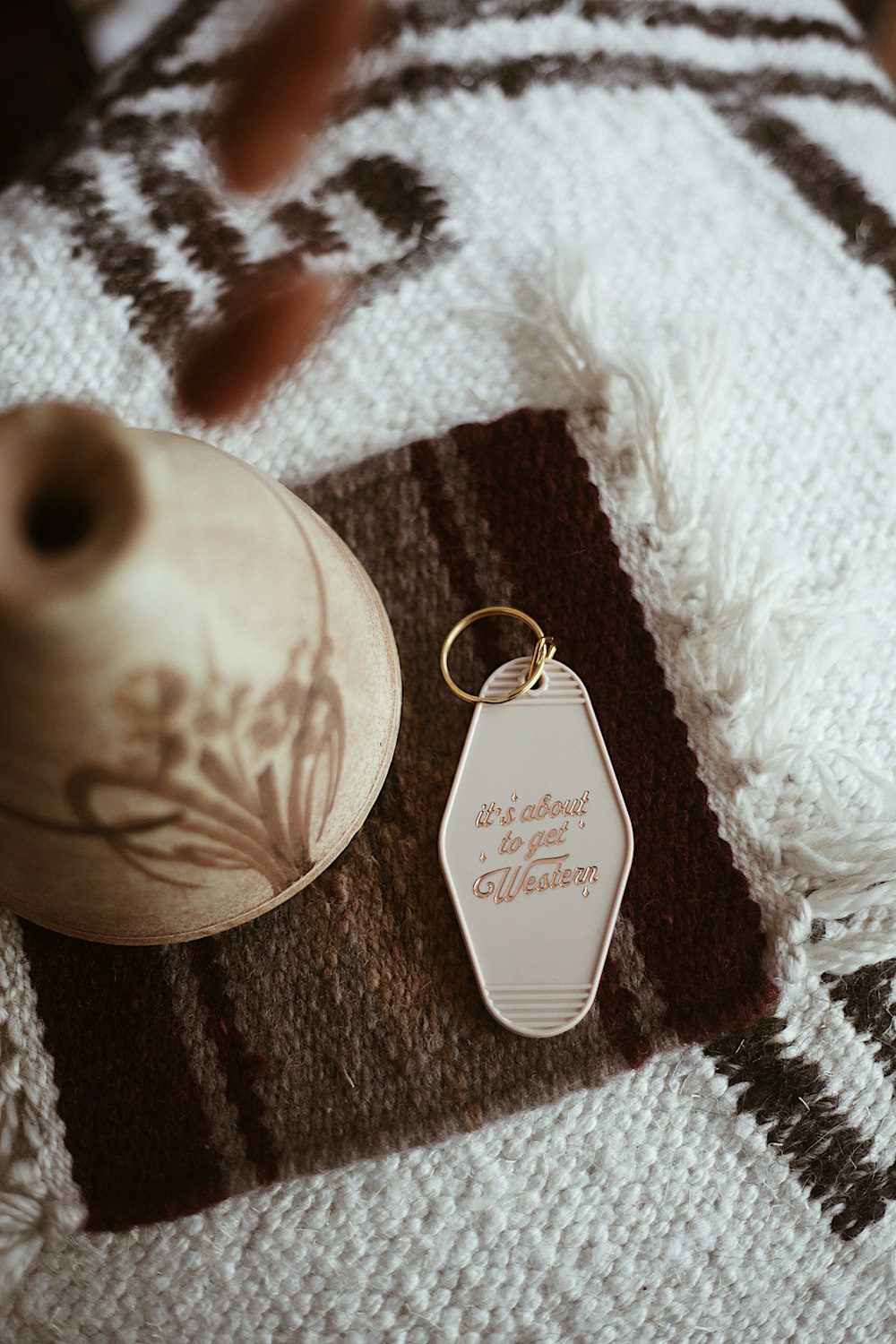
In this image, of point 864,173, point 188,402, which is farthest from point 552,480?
point 864,173

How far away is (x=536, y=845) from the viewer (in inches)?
16.4

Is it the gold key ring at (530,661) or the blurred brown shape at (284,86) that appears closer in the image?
the gold key ring at (530,661)

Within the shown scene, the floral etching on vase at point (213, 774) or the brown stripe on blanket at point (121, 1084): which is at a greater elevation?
the floral etching on vase at point (213, 774)

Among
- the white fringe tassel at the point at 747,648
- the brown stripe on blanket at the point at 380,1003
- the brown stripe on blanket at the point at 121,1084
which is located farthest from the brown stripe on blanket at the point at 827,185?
the brown stripe on blanket at the point at 121,1084

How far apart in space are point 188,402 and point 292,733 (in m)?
0.23

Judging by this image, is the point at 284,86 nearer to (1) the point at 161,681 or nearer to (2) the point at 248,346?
(2) the point at 248,346

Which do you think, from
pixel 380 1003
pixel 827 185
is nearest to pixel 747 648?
pixel 380 1003

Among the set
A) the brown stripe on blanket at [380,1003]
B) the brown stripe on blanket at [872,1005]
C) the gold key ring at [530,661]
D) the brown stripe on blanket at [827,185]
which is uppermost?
the brown stripe on blanket at [827,185]

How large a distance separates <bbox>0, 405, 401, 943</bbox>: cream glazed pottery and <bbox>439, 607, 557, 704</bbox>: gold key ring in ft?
0.21

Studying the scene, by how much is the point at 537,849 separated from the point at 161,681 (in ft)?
0.60

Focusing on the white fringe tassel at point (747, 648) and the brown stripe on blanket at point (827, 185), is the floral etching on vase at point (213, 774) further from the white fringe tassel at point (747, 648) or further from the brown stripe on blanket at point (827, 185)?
the brown stripe on blanket at point (827, 185)

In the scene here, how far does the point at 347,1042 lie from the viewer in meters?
0.40

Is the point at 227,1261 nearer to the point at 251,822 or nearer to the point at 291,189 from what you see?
the point at 251,822

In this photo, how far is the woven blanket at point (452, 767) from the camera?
396mm
